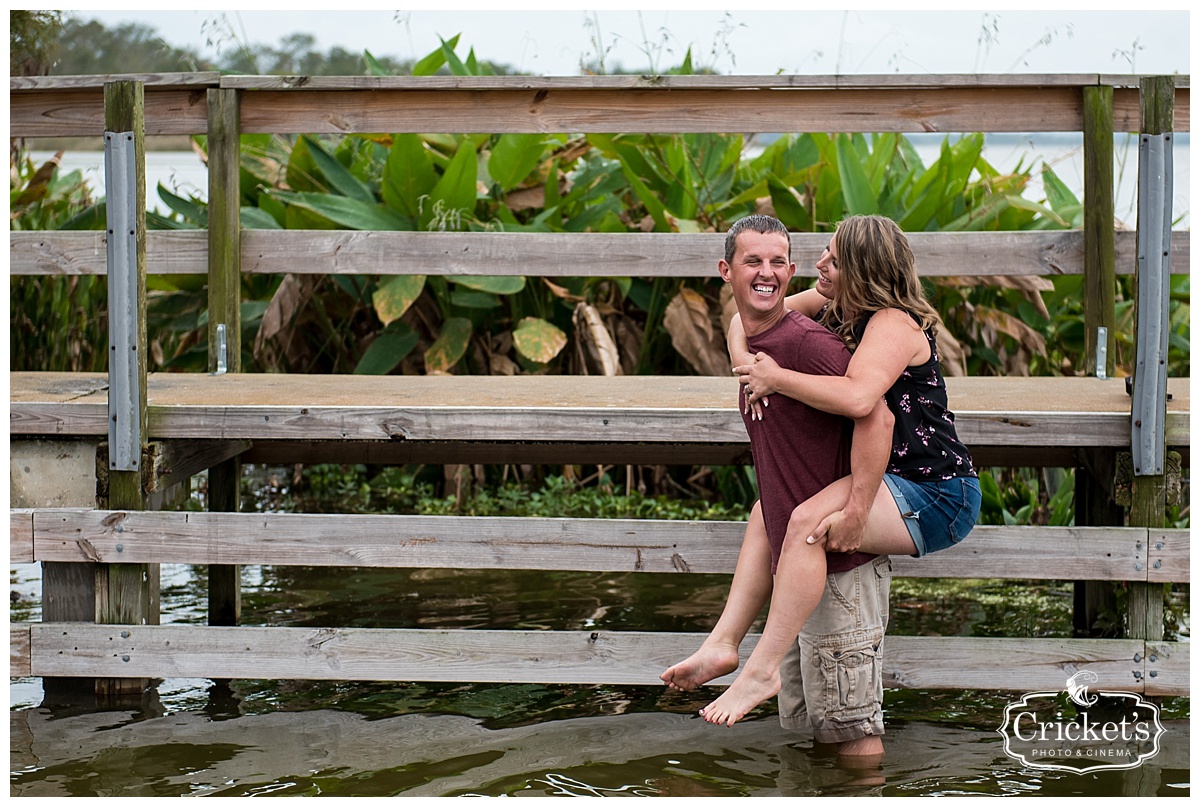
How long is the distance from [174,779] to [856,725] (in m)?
1.82

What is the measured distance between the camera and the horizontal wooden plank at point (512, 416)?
3.84 m

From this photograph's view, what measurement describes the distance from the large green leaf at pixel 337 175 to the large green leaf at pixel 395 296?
0.52 metres

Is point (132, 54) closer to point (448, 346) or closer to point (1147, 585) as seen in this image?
point (448, 346)

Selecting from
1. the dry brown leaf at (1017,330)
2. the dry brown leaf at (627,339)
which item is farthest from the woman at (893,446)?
the dry brown leaf at (627,339)

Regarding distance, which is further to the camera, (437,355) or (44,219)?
(44,219)

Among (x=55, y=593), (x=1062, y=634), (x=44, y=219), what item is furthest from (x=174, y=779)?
(x=44, y=219)

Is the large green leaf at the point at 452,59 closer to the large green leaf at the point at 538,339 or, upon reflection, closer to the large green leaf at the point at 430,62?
the large green leaf at the point at 430,62

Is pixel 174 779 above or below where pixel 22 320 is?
below

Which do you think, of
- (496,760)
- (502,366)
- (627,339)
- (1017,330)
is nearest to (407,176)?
(502,366)

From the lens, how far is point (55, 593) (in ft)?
13.4

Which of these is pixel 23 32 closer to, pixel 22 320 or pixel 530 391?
pixel 22 320

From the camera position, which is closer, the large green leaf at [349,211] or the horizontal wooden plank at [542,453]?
the horizontal wooden plank at [542,453]

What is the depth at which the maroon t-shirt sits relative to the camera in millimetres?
3242

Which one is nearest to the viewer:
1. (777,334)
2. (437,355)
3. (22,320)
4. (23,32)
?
(777,334)
